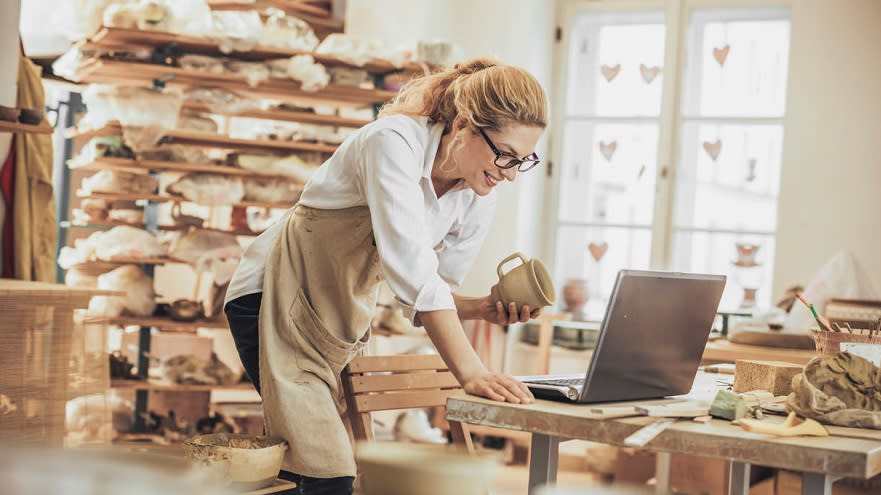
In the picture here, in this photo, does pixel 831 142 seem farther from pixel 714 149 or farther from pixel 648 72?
pixel 648 72

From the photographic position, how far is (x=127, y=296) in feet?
15.8

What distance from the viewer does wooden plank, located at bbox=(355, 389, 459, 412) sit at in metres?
2.18

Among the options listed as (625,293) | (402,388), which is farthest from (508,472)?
(625,293)

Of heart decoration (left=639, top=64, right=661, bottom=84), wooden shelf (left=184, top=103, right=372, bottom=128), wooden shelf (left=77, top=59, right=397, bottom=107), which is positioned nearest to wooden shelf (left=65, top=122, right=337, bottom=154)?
wooden shelf (left=184, top=103, right=372, bottom=128)

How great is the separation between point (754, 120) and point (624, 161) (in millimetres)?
739

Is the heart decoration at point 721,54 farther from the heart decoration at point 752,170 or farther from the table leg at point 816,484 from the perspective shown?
the table leg at point 816,484

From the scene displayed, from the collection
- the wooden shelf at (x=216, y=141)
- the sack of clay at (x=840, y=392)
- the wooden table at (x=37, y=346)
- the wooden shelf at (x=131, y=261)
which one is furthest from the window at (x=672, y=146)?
the sack of clay at (x=840, y=392)

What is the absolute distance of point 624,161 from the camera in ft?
19.1

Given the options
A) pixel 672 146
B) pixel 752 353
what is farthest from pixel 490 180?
pixel 672 146

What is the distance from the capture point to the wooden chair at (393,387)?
2186 millimetres

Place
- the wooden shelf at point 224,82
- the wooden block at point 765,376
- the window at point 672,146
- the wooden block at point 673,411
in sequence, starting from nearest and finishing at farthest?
the wooden block at point 673,411
the wooden block at point 765,376
the wooden shelf at point 224,82
the window at point 672,146

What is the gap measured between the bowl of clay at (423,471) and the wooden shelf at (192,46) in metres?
4.24

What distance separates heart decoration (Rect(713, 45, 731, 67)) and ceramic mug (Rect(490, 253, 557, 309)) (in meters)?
3.94

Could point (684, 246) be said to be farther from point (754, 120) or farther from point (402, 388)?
point (402, 388)
